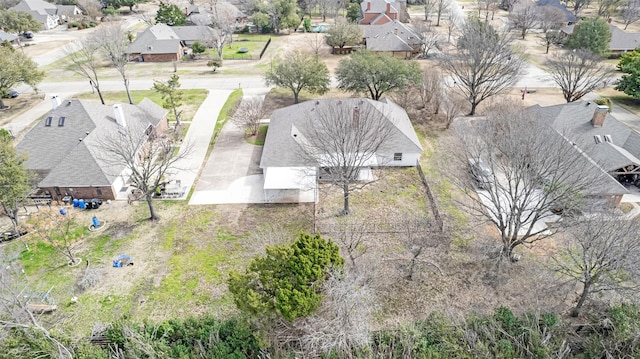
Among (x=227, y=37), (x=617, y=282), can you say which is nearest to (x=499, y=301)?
(x=617, y=282)

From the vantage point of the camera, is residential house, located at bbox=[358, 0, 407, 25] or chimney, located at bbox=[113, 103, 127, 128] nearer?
chimney, located at bbox=[113, 103, 127, 128]

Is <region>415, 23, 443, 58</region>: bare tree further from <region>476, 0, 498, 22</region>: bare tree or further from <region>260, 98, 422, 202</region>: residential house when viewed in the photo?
<region>260, 98, 422, 202</region>: residential house

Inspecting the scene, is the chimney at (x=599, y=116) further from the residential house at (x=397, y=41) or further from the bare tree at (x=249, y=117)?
the residential house at (x=397, y=41)

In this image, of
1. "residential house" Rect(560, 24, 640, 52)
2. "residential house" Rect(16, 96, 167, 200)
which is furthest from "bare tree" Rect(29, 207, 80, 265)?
"residential house" Rect(560, 24, 640, 52)

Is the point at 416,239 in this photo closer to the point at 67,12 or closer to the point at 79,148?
the point at 79,148

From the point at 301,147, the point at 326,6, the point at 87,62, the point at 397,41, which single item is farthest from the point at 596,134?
the point at 326,6
